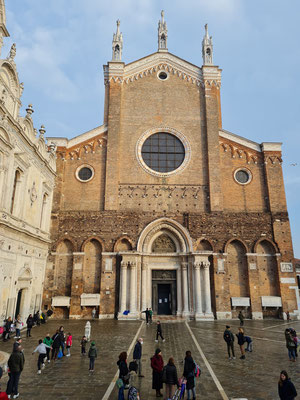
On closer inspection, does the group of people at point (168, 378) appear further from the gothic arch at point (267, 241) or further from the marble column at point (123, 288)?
the gothic arch at point (267, 241)

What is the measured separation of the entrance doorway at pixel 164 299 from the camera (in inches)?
865

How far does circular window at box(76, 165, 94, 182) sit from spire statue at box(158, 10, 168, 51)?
13.0 metres

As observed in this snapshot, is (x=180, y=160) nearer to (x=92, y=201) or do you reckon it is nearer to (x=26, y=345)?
(x=92, y=201)

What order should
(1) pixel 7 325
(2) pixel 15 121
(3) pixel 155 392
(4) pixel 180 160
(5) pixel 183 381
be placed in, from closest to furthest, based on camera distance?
(5) pixel 183 381 → (3) pixel 155 392 → (1) pixel 7 325 → (2) pixel 15 121 → (4) pixel 180 160

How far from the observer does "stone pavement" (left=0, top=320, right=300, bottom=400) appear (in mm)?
7559

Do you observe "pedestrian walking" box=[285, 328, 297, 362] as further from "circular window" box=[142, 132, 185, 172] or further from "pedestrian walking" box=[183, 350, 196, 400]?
"circular window" box=[142, 132, 185, 172]

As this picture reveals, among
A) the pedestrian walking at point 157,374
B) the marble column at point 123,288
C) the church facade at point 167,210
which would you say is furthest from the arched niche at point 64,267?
the pedestrian walking at point 157,374

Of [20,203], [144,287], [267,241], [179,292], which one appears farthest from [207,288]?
[20,203]

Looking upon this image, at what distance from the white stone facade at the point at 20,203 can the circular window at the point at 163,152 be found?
7.86 m

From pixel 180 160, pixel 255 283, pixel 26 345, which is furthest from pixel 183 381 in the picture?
pixel 180 160

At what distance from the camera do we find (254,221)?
22.7m

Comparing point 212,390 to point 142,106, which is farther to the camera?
point 142,106

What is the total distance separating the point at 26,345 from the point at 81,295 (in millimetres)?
7974

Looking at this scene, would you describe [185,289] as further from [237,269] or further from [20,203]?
[20,203]
